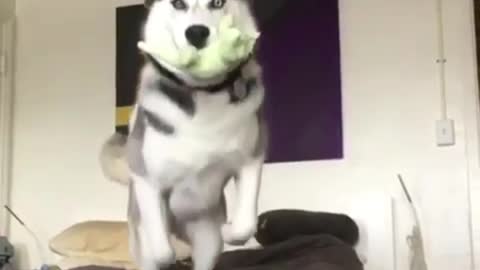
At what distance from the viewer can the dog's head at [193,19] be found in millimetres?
973

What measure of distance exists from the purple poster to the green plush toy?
1.38 m

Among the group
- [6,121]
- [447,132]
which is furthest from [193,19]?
[6,121]

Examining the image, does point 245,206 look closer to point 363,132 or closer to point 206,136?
point 206,136

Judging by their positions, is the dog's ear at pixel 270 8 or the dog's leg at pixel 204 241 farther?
the dog's ear at pixel 270 8

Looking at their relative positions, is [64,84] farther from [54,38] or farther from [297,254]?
[297,254]

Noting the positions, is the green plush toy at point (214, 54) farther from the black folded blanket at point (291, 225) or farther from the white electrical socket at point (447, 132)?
the white electrical socket at point (447, 132)

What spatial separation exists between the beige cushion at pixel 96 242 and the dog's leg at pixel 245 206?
3.90ft

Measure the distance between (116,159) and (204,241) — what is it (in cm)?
41

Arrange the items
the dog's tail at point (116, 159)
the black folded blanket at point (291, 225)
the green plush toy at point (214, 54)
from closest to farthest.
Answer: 1. the green plush toy at point (214, 54)
2. the dog's tail at point (116, 159)
3. the black folded blanket at point (291, 225)

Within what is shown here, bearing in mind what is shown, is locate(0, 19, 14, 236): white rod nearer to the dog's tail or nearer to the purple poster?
the purple poster

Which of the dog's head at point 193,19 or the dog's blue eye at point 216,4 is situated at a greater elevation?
the dog's blue eye at point 216,4

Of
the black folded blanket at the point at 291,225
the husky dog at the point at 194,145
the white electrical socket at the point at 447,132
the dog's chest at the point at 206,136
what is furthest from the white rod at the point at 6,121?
the dog's chest at the point at 206,136

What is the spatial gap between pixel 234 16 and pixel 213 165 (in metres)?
0.21

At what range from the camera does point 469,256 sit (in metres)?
2.17
